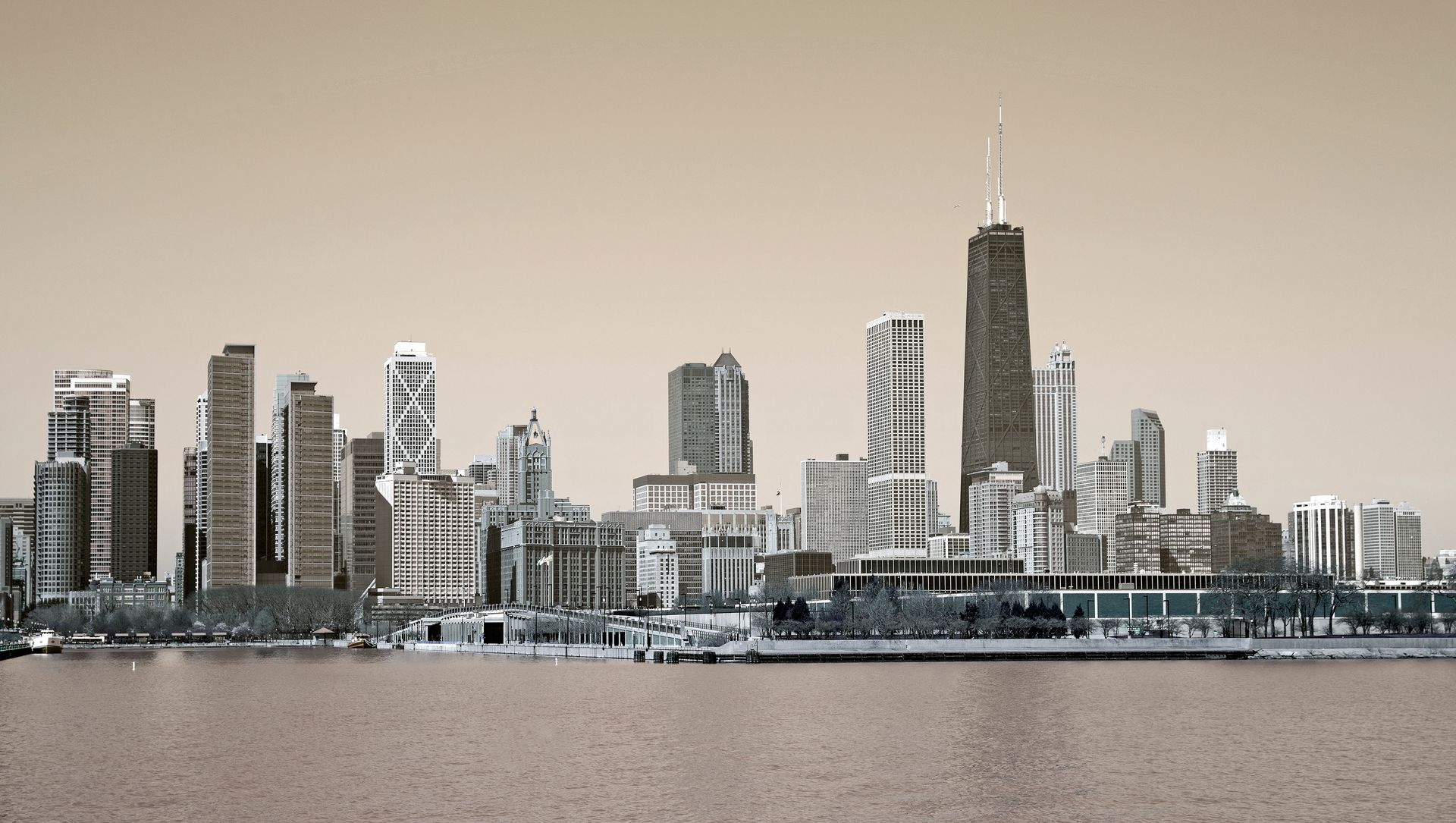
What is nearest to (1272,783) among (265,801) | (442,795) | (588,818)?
(588,818)

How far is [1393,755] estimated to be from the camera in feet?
281

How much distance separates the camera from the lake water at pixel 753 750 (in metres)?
70.1

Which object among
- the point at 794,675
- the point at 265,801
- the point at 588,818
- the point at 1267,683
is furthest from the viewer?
the point at 794,675

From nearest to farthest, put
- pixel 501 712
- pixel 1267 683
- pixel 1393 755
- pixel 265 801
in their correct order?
pixel 265 801
pixel 1393 755
pixel 501 712
pixel 1267 683

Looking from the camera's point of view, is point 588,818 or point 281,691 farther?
point 281,691

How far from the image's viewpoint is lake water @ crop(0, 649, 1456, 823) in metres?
70.1

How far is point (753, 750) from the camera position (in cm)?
8831

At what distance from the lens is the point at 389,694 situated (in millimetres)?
137625

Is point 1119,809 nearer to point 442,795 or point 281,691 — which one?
point 442,795

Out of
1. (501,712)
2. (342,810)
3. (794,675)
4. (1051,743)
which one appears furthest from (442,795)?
(794,675)

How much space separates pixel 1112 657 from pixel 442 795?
4803 inches

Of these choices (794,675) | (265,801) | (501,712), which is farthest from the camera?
(794,675)

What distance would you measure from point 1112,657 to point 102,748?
378 ft

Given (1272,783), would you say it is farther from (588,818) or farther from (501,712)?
(501,712)
